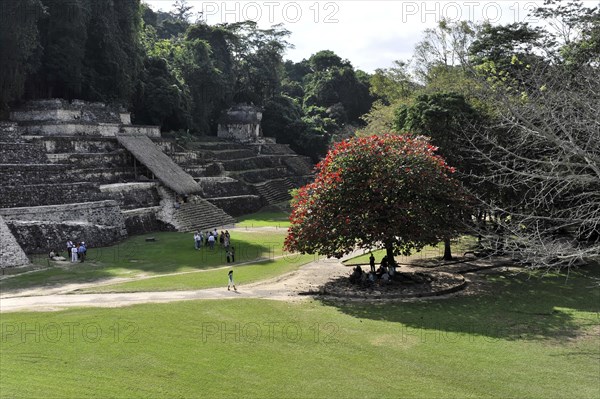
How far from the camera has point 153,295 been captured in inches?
738

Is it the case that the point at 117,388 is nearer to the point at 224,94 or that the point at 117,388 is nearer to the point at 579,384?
the point at 579,384

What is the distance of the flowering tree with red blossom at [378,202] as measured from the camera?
20125mm

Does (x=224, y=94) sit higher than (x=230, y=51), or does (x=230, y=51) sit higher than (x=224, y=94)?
(x=230, y=51)

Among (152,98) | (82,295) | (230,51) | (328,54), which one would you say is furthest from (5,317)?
(328,54)

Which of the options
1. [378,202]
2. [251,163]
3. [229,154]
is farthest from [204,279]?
[251,163]

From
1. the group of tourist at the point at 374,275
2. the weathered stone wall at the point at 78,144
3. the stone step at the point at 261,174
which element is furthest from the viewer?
the stone step at the point at 261,174

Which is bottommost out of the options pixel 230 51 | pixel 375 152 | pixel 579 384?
pixel 579 384

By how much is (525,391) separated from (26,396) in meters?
9.41

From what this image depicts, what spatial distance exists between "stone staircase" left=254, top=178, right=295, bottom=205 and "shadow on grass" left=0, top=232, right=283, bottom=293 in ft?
52.3

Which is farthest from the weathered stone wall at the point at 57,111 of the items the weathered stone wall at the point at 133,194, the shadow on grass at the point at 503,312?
the shadow on grass at the point at 503,312

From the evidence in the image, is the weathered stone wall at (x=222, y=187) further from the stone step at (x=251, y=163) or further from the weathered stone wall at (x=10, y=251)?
the weathered stone wall at (x=10, y=251)

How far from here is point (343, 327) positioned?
51.3ft

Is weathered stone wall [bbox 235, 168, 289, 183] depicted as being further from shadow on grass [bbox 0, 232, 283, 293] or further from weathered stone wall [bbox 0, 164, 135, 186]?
shadow on grass [bbox 0, 232, 283, 293]

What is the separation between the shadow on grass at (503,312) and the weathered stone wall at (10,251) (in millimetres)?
12816
